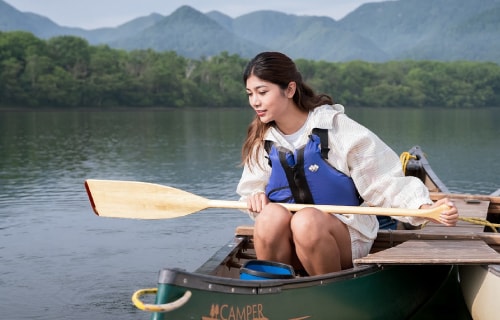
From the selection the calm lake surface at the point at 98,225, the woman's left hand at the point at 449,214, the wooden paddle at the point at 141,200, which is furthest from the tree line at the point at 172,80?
the woman's left hand at the point at 449,214

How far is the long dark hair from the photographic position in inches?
161

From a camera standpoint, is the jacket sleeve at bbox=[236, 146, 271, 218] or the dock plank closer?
the dock plank

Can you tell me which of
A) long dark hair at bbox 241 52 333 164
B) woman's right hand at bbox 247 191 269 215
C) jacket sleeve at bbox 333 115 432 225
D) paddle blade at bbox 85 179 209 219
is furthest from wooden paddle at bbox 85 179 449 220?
jacket sleeve at bbox 333 115 432 225

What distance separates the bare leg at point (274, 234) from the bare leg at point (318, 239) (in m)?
0.09

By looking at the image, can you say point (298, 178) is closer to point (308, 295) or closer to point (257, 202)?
point (257, 202)

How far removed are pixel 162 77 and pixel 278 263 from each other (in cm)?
7352

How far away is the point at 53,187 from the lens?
14141 millimetres

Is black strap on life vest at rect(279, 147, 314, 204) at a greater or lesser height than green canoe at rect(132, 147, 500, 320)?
greater

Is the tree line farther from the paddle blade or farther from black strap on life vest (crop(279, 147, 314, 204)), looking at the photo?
black strap on life vest (crop(279, 147, 314, 204))

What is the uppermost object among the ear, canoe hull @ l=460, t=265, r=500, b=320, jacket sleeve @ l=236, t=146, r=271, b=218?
the ear

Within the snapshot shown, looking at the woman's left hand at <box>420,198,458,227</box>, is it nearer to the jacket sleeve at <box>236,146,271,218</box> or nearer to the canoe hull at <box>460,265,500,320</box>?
the canoe hull at <box>460,265,500,320</box>

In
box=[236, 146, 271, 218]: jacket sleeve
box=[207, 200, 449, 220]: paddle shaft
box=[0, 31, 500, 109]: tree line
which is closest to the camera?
box=[207, 200, 449, 220]: paddle shaft

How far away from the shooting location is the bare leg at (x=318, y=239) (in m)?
3.87

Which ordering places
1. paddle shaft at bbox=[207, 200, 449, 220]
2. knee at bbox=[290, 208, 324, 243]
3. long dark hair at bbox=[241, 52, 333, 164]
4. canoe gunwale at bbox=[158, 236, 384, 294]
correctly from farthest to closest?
long dark hair at bbox=[241, 52, 333, 164]
paddle shaft at bbox=[207, 200, 449, 220]
knee at bbox=[290, 208, 324, 243]
canoe gunwale at bbox=[158, 236, 384, 294]
